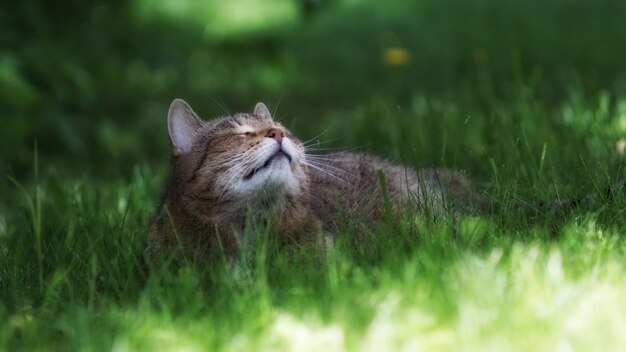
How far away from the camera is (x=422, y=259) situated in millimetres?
3414

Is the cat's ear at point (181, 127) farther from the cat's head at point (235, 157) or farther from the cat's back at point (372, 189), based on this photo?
the cat's back at point (372, 189)

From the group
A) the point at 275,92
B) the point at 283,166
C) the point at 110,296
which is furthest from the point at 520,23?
the point at 110,296

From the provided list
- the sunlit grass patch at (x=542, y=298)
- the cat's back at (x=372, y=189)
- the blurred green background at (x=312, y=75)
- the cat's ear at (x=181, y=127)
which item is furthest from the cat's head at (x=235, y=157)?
the blurred green background at (x=312, y=75)

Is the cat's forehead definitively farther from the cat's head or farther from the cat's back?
the cat's back

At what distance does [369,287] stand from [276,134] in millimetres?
907

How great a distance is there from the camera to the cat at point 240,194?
390 centimetres

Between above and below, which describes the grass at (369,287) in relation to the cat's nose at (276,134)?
below

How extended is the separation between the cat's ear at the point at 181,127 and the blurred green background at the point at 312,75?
1.08 m

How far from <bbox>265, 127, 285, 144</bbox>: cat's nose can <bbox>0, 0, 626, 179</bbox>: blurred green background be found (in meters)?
1.09

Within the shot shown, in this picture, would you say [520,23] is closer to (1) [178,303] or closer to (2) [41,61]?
(2) [41,61]

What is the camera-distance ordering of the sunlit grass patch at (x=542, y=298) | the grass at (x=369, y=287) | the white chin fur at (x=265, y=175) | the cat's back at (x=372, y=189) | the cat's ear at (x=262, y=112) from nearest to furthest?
the sunlit grass patch at (x=542, y=298)
the grass at (x=369, y=287)
the white chin fur at (x=265, y=175)
the cat's back at (x=372, y=189)
the cat's ear at (x=262, y=112)

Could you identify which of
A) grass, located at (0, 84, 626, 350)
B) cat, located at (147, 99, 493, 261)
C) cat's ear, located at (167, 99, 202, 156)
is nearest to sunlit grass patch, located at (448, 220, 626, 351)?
grass, located at (0, 84, 626, 350)

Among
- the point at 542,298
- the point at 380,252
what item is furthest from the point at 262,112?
the point at 542,298

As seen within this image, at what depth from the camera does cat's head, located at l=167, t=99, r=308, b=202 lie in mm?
3898
